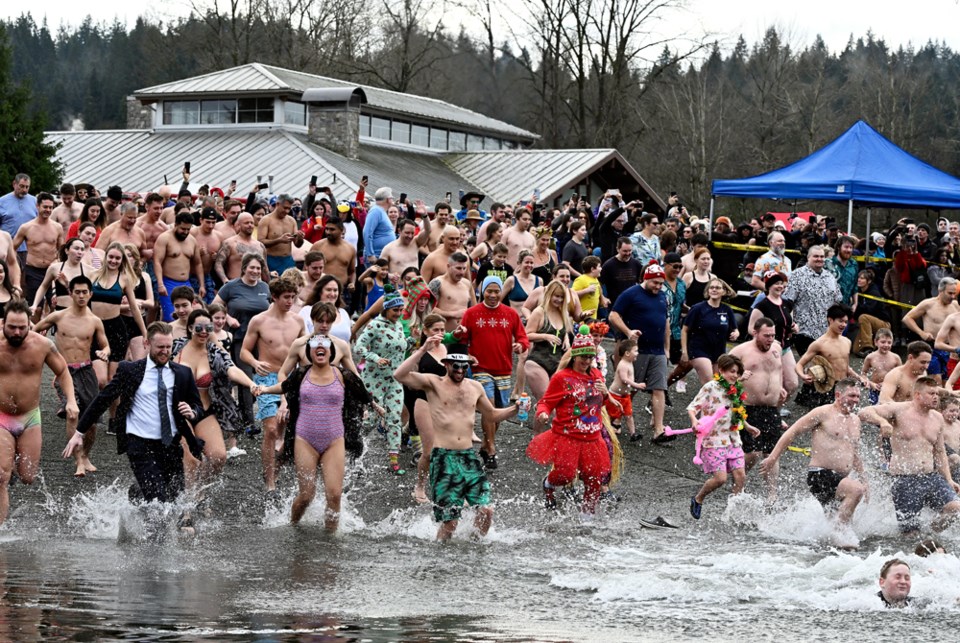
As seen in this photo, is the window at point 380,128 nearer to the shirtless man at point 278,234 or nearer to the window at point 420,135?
the window at point 420,135

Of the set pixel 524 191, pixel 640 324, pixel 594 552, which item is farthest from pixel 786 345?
pixel 524 191

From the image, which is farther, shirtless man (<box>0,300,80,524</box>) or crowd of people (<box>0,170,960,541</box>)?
crowd of people (<box>0,170,960,541</box>)

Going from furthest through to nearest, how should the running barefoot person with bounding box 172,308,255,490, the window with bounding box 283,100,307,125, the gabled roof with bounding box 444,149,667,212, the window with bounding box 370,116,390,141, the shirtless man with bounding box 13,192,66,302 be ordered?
the window with bounding box 370,116,390,141 < the gabled roof with bounding box 444,149,667,212 < the window with bounding box 283,100,307,125 < the shirtless man with bounding box 13,192,66,302 < the running barefoot person with bounding box 172,308,255,490

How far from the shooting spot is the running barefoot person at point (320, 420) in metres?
9.69

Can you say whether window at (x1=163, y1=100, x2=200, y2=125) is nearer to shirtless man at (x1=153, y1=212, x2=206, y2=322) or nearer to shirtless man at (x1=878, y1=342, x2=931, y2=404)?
shirtless man at (x1=153, y1=212, x2=206, y2=322)

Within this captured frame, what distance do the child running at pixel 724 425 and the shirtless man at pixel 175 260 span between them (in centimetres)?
574

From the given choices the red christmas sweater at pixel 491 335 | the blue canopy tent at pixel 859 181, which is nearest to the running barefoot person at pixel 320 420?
the red christmas sweater at pixel 491 335

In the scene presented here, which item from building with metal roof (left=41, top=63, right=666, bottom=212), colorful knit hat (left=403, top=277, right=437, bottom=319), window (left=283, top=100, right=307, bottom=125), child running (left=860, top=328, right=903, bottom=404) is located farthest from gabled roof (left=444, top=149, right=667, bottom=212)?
colorful knit hat (left=403, top=277, right=437, bottom=319)

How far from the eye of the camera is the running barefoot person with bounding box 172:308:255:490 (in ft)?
32.2

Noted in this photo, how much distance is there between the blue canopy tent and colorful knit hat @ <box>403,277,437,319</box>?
31.8 ft

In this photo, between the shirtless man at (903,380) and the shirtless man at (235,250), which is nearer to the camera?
the shirtless man at (903,380)

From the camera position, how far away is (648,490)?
479 inches

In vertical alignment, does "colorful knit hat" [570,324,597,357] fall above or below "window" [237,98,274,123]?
below

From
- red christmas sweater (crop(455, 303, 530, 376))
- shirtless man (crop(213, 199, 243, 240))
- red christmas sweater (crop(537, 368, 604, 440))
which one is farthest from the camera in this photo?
shirtless man (crop(213, 199, 243, 240))
